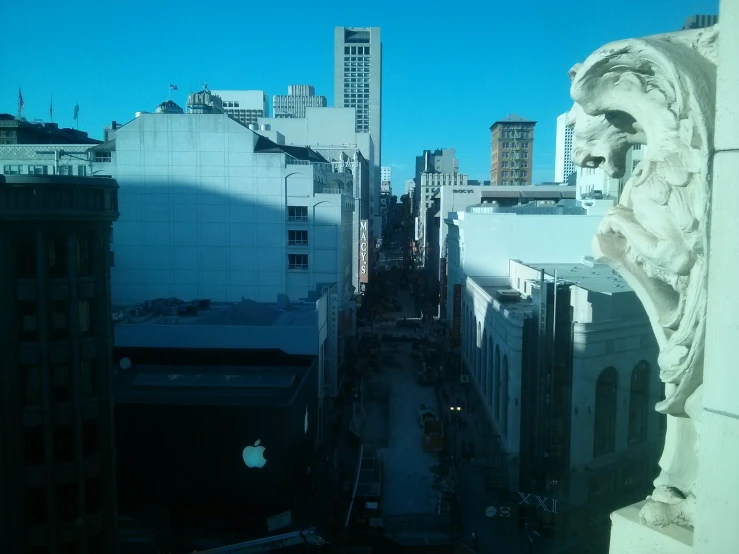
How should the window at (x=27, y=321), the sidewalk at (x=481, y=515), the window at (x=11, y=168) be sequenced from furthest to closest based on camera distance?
the window at (x=11, y=168) → the sidewalk at (x=481, y=515) → the window at (x=27, y=321)

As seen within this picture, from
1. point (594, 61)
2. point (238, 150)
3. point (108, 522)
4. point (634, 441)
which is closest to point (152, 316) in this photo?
point (238, 150)

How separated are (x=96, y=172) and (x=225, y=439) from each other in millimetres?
20491

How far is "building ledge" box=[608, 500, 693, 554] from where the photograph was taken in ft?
7.34

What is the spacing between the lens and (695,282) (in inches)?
86.0

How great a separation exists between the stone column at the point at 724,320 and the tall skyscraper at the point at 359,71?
433 ft

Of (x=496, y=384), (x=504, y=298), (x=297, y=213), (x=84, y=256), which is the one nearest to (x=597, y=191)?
(x=504, y=298)

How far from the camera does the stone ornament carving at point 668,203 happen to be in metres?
2.12

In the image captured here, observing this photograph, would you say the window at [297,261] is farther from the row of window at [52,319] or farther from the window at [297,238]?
the row of window at [52,319]

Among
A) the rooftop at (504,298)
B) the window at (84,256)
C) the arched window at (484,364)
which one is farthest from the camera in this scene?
the arched window at (484,364)

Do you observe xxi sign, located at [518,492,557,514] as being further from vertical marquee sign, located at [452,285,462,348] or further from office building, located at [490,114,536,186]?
office building, located at [490,114,536,186]

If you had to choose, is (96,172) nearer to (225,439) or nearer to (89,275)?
(225,439)

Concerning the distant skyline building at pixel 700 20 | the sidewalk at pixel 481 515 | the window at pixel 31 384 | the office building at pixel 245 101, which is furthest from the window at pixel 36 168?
the office building at pixel 245 101

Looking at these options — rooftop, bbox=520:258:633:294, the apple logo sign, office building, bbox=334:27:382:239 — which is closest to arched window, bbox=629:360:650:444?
rooftop, bbox=520:258:633:294

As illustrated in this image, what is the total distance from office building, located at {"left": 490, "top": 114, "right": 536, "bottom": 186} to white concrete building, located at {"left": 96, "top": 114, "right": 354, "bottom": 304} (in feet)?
243
